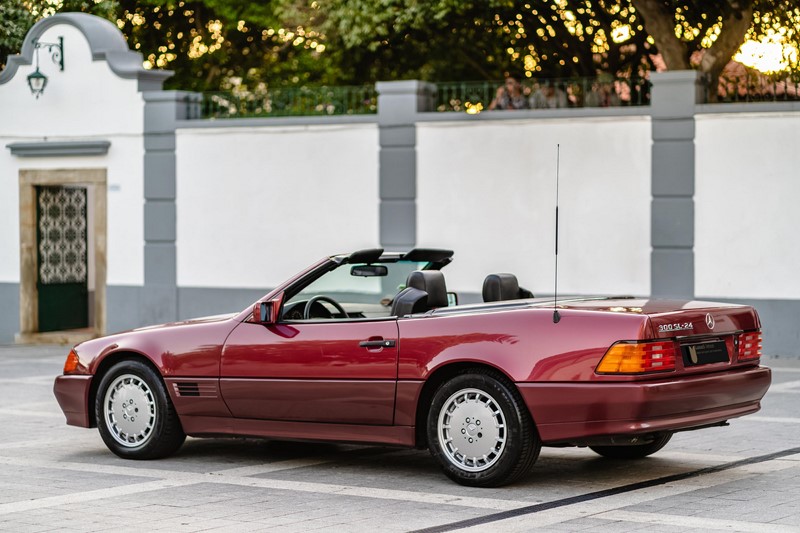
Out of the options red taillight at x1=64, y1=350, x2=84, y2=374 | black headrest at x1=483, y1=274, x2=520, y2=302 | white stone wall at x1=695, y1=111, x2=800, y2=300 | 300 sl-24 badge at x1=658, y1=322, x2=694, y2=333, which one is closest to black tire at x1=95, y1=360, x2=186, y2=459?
red taillight at x1=64, y1=350, x2=84, y2=374

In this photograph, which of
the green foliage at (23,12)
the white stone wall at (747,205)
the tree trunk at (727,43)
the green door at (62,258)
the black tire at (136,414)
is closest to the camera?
the black tire at (136,414)

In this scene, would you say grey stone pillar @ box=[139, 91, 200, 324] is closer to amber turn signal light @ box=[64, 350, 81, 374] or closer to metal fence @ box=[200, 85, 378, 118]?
metal fence @ box=[200, 85, 378, 118]

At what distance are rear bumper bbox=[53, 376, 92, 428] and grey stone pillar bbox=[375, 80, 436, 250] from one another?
32.6 ft

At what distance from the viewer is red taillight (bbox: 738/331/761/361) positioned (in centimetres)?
838

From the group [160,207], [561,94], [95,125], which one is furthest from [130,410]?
[95,125]

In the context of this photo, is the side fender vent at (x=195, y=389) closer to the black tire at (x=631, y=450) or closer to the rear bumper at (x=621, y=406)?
the rear bumper at (x=621, y=406)

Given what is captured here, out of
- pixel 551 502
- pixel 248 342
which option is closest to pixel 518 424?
pixel 551 502

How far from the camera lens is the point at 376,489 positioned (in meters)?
8.20

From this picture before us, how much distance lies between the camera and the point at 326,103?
20.3 m

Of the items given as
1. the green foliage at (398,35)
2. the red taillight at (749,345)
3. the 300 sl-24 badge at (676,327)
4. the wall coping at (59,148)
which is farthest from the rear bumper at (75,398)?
the wall coping at (59,148)

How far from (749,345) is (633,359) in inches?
46.4

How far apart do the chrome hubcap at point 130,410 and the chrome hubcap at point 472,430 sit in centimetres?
229

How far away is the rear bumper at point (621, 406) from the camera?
7629 mm

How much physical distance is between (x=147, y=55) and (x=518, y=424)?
23142 mm
